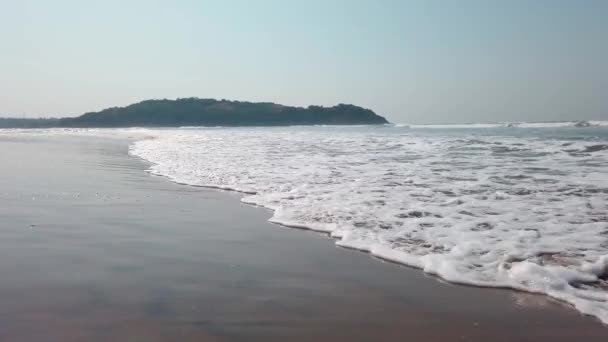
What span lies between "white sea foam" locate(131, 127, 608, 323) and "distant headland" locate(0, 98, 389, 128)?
79.9m

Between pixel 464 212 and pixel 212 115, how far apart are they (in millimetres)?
89455

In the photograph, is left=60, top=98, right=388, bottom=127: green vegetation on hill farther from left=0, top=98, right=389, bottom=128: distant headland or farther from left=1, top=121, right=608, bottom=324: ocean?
left=1, top=121, right=608, bottom=324: ocean

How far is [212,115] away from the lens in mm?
92000

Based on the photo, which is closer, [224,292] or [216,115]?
[224,292]

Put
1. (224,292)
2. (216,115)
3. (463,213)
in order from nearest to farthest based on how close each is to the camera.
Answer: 1. (224,292)
2. (463,213)
3. (216,115)

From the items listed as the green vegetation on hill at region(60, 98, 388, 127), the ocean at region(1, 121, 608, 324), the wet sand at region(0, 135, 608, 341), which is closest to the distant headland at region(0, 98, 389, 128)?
the green vegetation on hill at region(60, 98, 388, 127)

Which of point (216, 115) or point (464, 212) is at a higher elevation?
point (216, 115)

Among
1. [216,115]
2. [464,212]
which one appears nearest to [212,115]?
[216,115]

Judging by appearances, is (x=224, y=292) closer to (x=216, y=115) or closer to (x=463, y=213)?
(x=463, y=213)

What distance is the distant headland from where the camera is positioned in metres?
86.2

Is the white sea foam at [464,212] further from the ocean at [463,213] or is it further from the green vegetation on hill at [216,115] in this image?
the green vegetation on hill at [216,115]

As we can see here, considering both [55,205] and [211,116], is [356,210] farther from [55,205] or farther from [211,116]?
[211,116]

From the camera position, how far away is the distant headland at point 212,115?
8621 cm

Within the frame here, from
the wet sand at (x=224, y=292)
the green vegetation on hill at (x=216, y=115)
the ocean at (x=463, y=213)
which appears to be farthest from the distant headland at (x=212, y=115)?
the wet sand at (x=224, y=292)
